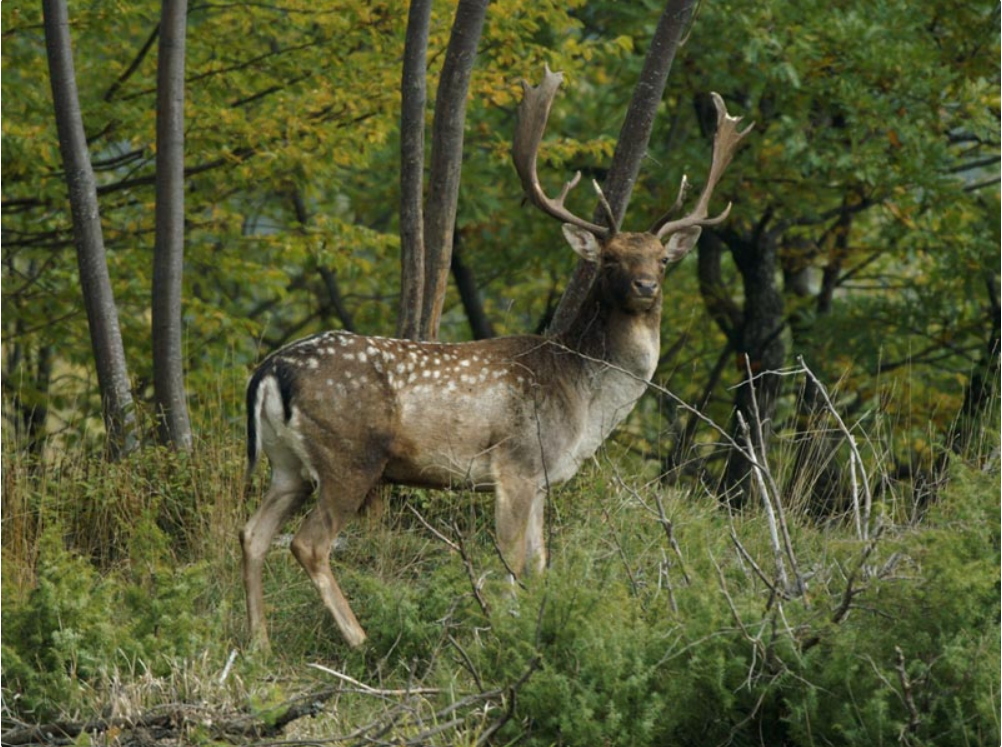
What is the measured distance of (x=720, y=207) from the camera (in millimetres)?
14984

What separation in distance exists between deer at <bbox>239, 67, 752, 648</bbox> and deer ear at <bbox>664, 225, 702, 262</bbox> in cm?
10

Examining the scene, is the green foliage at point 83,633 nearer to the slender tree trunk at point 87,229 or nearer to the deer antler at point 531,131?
the slender tree trunk at point 87,229

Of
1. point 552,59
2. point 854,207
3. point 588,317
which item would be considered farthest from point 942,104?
point 588,317

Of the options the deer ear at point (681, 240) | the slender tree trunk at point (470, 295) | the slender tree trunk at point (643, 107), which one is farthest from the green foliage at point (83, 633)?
the slender tree trunk at point (470, 295)

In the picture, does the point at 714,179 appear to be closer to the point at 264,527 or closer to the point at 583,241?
the point at 583,241

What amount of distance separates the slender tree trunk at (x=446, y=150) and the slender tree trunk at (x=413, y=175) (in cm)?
8

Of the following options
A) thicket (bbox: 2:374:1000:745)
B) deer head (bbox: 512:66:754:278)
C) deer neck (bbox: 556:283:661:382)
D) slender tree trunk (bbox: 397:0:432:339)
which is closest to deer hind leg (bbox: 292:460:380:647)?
thicket (bbox: 2:374:1000:745)

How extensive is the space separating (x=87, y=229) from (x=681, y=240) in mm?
3309

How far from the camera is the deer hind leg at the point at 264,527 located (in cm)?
724

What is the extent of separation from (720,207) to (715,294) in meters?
1.70

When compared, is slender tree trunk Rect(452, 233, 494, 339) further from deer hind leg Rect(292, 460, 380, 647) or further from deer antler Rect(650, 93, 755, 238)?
deer hind leg Rect(292, 460, 380, 647)

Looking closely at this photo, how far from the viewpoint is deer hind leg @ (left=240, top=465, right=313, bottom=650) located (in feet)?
23.7

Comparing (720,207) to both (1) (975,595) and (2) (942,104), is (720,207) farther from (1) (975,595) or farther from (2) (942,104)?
(1) (975,595)

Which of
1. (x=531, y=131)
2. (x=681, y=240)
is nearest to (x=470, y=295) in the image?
(x=531, y=131)
